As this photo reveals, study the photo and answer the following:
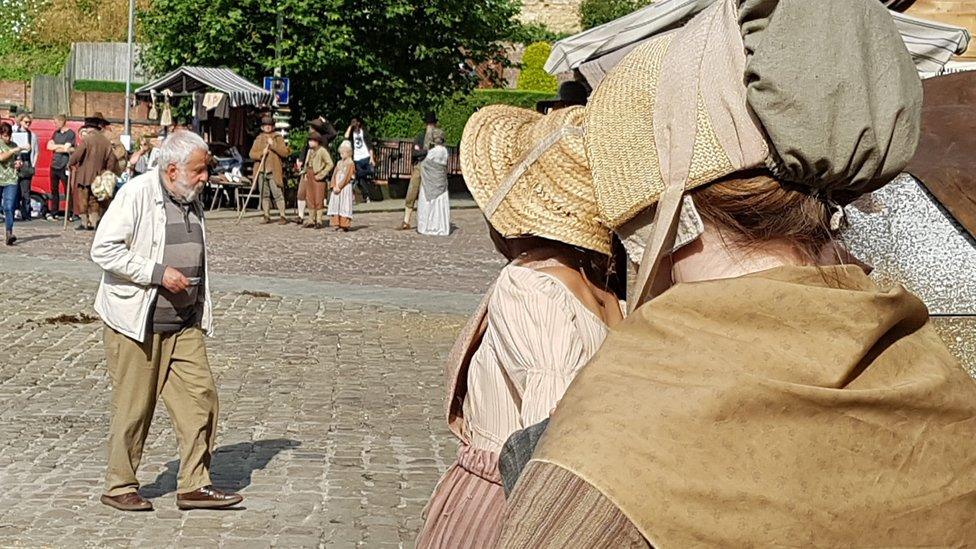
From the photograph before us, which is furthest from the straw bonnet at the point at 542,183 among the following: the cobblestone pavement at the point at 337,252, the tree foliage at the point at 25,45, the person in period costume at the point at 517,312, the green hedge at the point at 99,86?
the tree foliage at the point at 25,45

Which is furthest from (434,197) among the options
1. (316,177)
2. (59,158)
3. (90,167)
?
(59,158)

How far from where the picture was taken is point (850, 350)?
151cm

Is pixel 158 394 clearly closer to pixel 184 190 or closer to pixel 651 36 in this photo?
pixel 184 190

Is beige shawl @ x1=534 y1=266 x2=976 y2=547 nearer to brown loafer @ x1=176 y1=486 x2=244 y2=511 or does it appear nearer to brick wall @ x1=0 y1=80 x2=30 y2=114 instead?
brown loafer @ x1=176 y1=486 x2=244 y2=511

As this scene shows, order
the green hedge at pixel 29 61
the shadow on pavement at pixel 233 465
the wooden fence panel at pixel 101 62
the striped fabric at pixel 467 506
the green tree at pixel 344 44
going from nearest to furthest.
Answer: the striped fabric at pixel 467 506 → the shadow on pavement at pixel 233 465 → the green tree at pixel 344 44 → the wooden fence panel at pixel 101 62 → the green hedge at pixel 29 61

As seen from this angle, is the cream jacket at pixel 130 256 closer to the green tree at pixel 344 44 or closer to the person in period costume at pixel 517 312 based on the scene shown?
the person in period costume at pixel 517 312

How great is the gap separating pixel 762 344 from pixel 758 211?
198 millimetres

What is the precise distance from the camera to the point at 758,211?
5.38ft

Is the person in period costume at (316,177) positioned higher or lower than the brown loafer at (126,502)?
lower

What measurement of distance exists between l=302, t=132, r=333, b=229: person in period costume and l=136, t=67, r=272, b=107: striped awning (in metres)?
4.90

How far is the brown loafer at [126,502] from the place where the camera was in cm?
725

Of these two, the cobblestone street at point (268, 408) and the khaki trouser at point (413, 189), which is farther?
the khaki trouser at point (413, 189)

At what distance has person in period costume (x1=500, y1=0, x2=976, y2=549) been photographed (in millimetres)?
1448

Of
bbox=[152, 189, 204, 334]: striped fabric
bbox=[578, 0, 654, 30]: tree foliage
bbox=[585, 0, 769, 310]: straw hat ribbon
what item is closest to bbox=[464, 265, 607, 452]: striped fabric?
bbox=[585, 0, 769, 310]: straw hat ribbon
